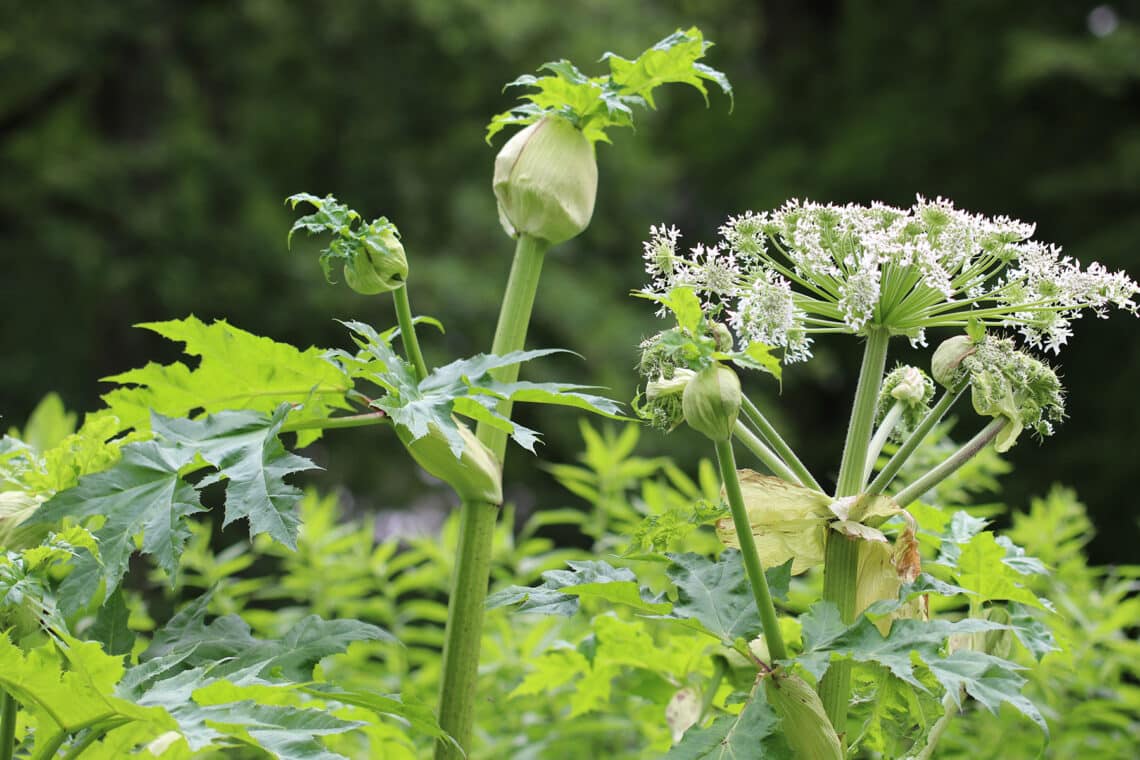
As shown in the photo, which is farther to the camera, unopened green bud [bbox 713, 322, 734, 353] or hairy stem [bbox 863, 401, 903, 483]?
hairy stem [bbox 863, 401, 903, 483]

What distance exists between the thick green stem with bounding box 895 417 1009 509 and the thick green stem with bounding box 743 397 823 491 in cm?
7

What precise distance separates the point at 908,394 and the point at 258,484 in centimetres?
53

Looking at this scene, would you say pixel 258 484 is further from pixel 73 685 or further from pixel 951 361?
A: pixel 951 361

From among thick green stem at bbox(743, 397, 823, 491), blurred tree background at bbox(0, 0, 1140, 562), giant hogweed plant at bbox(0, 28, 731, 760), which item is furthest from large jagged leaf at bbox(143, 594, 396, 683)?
blurred tree background at bbox(0, 0, 1140, 562)

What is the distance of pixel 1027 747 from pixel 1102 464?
5.93m

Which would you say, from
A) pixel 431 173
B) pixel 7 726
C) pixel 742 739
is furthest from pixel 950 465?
pixel 431 173

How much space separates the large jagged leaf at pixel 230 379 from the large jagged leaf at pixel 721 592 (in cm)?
33

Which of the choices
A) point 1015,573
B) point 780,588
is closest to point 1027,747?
point 1015,573

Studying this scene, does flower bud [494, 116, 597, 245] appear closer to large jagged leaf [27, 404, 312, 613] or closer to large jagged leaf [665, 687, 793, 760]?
large jagged leaf [27, 404, 312, 613]

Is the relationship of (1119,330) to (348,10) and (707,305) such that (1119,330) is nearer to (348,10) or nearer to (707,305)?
(348,10)

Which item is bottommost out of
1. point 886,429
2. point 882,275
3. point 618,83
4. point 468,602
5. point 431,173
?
point 468,602

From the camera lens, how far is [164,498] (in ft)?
2.98

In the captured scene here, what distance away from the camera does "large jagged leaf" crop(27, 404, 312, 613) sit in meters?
0.87

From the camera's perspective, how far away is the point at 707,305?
2.88ft
